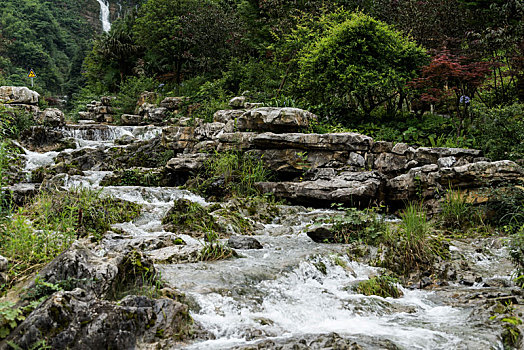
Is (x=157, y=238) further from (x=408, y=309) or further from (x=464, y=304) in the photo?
(x=464, y=304)

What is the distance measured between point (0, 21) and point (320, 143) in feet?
159

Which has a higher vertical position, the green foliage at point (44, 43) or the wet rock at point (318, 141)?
the green foliage at point (44, 43)

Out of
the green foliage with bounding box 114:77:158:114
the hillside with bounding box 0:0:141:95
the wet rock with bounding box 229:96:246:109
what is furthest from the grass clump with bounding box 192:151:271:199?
the hillside with bounding box 0:0:141:95

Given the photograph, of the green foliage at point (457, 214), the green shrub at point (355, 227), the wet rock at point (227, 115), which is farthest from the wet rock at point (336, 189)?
the wet rock at point (227, 115)

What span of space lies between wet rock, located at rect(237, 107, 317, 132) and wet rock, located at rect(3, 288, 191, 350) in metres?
8.14

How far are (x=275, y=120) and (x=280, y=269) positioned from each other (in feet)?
21.1

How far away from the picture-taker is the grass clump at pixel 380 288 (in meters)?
4.55

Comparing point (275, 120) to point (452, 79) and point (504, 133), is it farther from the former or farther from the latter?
point (504, 133)

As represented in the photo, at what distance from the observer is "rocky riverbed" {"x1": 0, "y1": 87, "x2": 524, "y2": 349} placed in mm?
2969

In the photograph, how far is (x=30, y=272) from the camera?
10.7 feet

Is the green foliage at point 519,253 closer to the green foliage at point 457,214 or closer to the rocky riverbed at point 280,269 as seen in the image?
the rocky riverbed at point 280,269

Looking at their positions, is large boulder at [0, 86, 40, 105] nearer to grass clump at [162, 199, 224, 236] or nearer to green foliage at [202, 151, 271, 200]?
green foliage at [202, 151, 271, 200]

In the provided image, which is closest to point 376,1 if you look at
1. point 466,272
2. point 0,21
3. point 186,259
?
point 466,272

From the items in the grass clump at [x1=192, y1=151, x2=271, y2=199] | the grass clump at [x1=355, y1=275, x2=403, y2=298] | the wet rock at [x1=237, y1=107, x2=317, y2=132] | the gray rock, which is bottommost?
the grass clump at [x1=355, y1=275, x2=403, y2=298]
